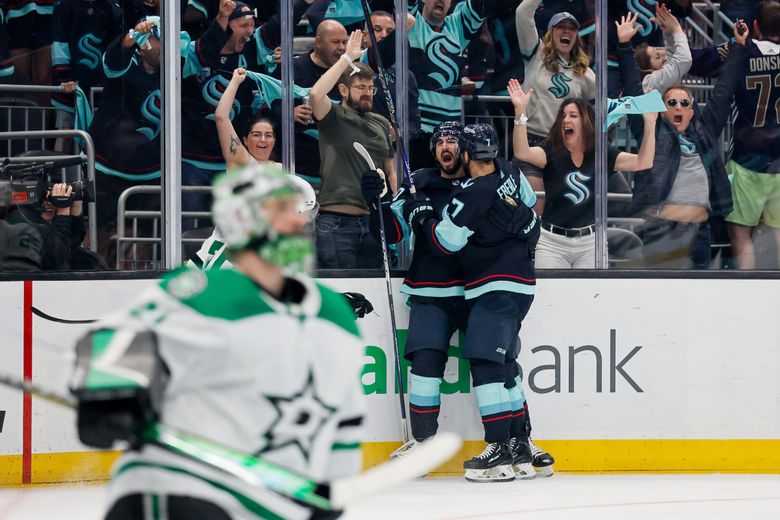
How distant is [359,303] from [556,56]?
139 centimetres

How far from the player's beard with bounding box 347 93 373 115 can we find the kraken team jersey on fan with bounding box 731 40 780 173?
1615 mm

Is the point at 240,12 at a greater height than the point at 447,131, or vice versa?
the point at 240,12

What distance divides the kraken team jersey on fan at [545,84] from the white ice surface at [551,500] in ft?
5.01

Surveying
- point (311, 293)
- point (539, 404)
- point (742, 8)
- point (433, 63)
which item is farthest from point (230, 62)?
point (311, 293)

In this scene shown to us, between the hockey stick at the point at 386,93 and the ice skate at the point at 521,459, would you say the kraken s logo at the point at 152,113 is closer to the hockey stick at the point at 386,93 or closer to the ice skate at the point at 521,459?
the hockey stick at the point at 386,93

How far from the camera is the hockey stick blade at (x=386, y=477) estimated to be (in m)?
2.33

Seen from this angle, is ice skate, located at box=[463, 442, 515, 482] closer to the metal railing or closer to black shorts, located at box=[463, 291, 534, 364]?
black shorts, located at box=[463, 291, 534, 364]

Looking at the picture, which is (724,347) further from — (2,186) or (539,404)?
(2,186)

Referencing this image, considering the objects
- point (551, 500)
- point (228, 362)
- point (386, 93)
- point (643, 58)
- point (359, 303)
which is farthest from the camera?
point (643, 58)

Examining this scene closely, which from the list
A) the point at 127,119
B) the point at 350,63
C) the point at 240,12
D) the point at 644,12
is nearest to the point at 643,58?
the point at 644,12

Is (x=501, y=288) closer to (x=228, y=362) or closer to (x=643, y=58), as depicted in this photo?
(x=643, y=58)

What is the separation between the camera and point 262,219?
230cm

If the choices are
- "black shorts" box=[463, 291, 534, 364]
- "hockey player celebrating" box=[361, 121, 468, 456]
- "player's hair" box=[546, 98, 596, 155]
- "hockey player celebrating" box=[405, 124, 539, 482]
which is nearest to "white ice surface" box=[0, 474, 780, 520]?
"hockey player celebrating" box=[405, 124, 539, 482]

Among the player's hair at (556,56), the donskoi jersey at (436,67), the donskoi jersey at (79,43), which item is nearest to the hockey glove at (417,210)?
the donskoi jersey at (436,67)
